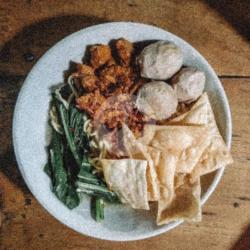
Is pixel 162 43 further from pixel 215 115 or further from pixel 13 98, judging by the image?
pixel 13 98

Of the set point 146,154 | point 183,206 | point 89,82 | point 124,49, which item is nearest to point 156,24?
point 124,49

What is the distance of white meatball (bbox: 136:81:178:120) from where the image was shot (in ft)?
4.61

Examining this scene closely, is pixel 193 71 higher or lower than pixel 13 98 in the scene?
higher

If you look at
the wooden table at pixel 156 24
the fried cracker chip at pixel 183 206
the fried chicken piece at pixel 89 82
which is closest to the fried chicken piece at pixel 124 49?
the fried chicken piece at pixel 89 82

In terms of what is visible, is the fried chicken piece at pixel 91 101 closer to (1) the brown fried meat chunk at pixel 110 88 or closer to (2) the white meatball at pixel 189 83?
(1) the brown fried meat chunk at pixel 110 88

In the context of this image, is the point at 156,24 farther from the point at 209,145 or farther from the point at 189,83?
the point at 209,145

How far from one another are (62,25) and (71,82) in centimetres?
24

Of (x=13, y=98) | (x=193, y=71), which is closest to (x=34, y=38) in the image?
(x=13, y=98)

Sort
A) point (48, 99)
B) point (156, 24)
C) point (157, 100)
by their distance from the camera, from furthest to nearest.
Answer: point (156, 24) → point (48, 99) → point (157, 100)

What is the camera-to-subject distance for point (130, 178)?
1.45 metres

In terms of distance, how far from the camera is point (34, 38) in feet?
5.37

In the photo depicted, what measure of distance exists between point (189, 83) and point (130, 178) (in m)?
0.32

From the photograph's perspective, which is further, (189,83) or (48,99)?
(48,99)

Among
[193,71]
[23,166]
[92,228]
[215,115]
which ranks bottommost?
[92,228]
